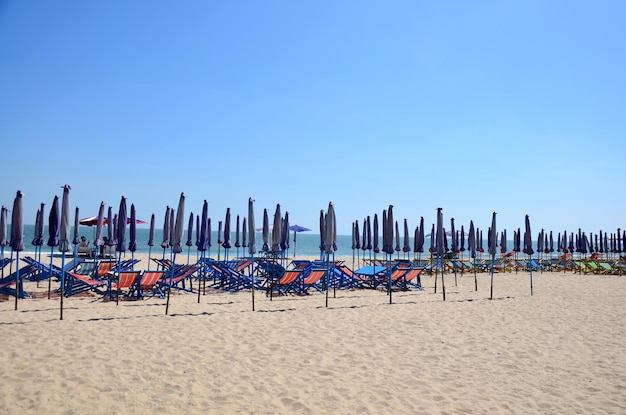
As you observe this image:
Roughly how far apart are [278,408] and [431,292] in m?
10.3

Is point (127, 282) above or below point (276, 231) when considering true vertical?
below

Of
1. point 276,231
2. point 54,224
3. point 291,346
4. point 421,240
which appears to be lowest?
point 291,346

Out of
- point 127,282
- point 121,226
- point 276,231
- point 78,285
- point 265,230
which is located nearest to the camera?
point 121,226

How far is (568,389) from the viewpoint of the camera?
4891 mm

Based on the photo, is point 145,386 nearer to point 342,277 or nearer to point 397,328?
point 397,328

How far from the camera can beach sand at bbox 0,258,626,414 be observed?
4328 millimetres

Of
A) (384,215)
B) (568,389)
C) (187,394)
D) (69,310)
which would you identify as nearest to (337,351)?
(187,394)

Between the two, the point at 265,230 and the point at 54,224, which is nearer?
the point at 54,224

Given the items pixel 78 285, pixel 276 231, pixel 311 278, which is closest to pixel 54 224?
pixel 78 285

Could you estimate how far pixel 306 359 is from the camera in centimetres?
580

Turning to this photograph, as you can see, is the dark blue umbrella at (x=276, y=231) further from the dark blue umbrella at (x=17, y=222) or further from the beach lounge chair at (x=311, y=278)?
the dark blue umbrella at (x=17, y=222)

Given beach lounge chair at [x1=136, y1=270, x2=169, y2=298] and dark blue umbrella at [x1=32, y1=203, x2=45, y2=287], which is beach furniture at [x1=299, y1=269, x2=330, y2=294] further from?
dark blue umbrella at [x1=32, y1=203, x2=45, y2=287]

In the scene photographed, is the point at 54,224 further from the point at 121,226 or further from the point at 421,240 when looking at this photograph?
the point at 421,240

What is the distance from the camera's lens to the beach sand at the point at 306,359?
433cm
